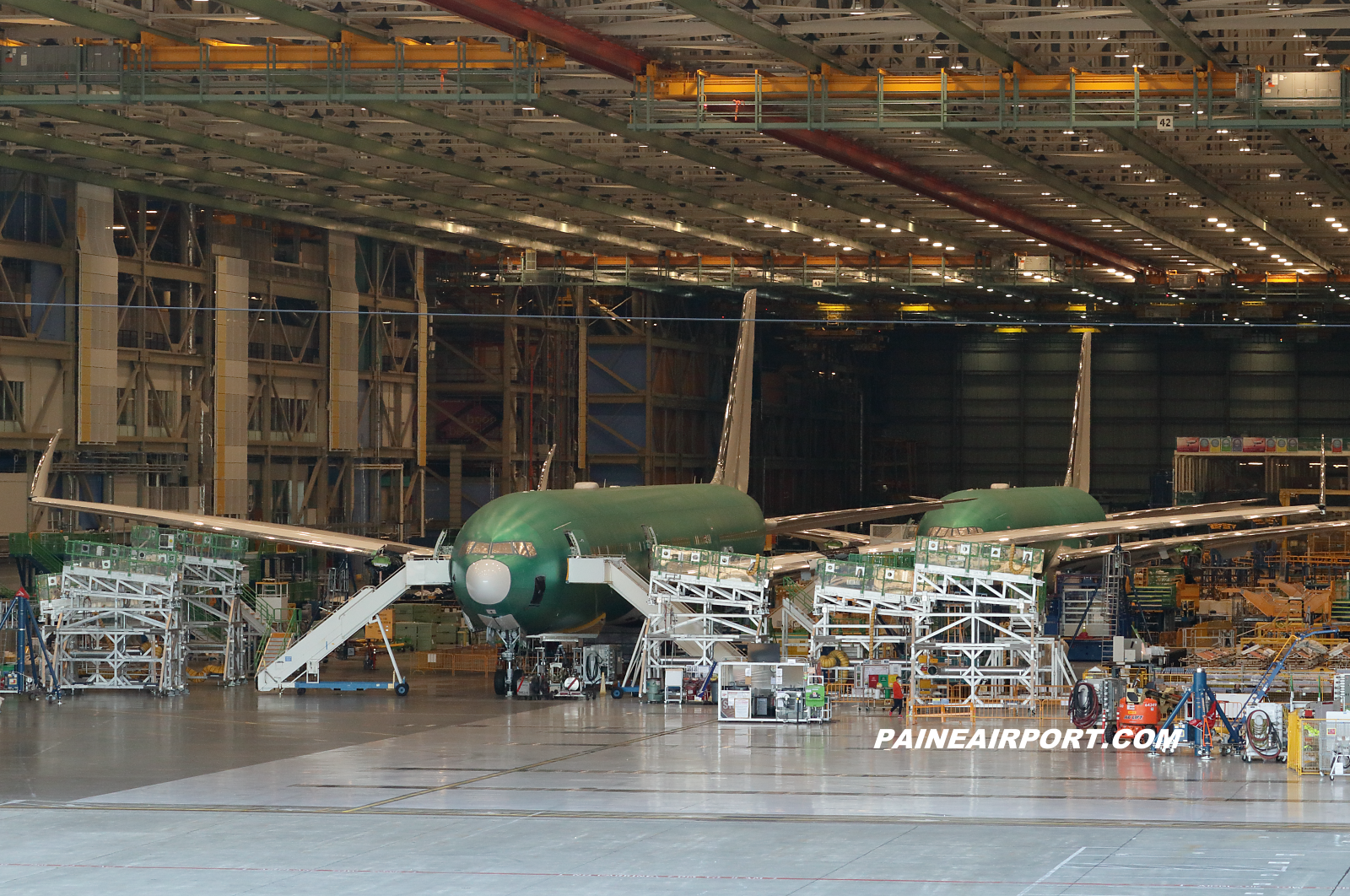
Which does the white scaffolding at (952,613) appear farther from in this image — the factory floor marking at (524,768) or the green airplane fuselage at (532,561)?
the green airplane fuselage at (532,561)

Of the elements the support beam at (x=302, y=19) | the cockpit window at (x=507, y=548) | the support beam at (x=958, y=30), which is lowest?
the cockpit window at (x=507, y=548)

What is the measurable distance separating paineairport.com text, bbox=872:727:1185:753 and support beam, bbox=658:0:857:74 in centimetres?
1430

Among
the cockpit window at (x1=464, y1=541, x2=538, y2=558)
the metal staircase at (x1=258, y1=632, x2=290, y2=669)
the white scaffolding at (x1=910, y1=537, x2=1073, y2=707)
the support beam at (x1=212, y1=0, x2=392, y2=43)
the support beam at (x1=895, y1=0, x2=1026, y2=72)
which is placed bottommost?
the metal staircase at (x1=258, y1=632, x2=290, y2=669)

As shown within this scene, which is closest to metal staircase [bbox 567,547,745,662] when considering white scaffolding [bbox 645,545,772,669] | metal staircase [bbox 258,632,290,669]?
white scaffolding [bbox 645,545,772,669]

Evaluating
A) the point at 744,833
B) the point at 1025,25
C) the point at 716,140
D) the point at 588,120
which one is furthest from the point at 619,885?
the point at 716,140

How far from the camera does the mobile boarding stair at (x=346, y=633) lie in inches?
1647

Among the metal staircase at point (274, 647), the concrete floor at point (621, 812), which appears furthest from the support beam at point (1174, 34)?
the metal staircase at point (274, 647)

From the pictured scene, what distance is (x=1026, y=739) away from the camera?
3291 cm

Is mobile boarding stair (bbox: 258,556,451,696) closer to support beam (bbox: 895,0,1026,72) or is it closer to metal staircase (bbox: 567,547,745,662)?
metal staircase (bbox: 567,547,745,662)

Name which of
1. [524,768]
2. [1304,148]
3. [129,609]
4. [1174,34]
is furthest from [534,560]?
[1304,148]

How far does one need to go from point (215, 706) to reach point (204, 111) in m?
14.8

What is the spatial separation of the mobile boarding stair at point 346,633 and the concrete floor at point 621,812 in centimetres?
526

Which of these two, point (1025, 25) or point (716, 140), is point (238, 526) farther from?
point (1025, 25)

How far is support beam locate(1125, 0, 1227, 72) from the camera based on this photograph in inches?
1294
